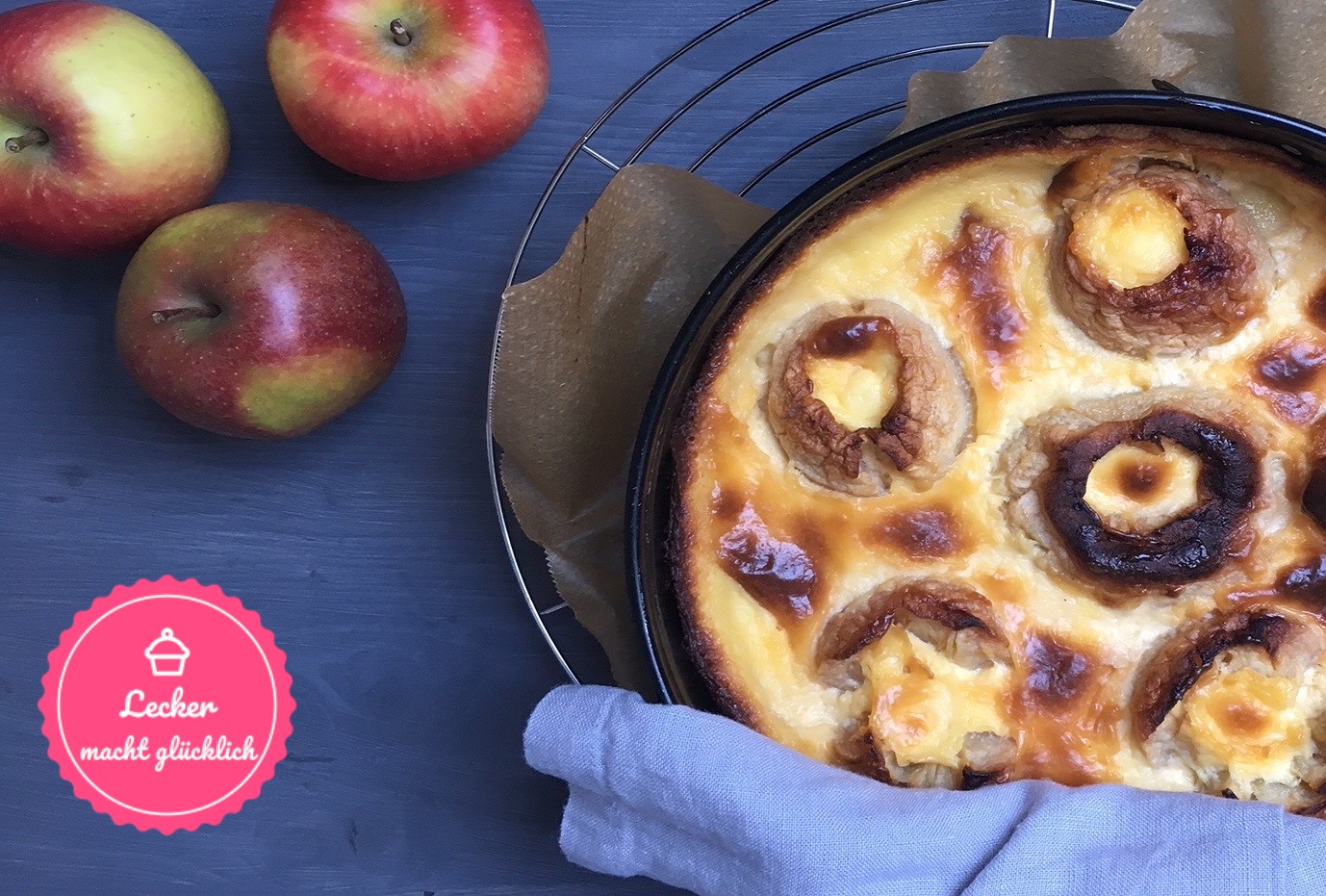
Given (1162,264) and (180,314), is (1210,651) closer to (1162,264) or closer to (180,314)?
(1162,264)

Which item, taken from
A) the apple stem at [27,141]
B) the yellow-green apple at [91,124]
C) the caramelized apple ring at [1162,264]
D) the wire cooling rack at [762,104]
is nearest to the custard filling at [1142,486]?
the caramelized apple ring at [1162,264]

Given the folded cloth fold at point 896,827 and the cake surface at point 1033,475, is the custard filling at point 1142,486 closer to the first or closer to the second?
the cake surface at point 1033,475

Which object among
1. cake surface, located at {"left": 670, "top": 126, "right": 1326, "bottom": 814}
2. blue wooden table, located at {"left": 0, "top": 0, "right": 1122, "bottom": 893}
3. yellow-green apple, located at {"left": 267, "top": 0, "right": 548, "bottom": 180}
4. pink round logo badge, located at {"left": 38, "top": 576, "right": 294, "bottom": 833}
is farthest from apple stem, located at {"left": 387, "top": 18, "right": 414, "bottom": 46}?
pink round logo badge, located at {"left": 38, "top": 576, "right": 294, "bottom": 833}

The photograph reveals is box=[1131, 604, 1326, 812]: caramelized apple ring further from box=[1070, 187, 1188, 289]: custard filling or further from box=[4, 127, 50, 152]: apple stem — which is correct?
box=[4, 127, 50, 152]: apple stem

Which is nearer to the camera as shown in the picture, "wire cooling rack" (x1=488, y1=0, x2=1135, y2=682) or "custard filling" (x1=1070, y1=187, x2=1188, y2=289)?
"custard filling" (x1=1070, y1=187, x2=1188, y2=289)

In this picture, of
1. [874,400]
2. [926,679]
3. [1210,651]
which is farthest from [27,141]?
[1210,651]

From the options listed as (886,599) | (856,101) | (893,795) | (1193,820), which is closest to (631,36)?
(856,101)
